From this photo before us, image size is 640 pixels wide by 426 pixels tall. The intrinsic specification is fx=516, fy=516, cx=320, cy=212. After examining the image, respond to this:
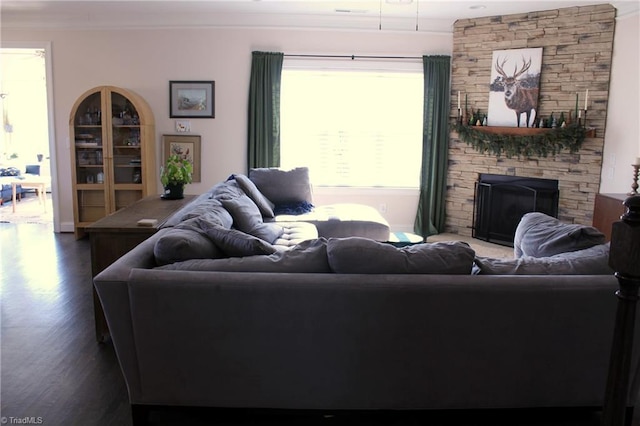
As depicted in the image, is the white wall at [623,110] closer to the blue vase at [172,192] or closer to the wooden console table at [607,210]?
the wooden console table at [607,210]

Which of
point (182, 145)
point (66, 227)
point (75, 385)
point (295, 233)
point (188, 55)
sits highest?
point (188, 55)

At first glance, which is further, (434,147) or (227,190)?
(434,147)

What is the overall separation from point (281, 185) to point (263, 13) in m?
2.02

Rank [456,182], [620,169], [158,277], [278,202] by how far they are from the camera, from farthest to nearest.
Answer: [456,182], [278,202], [620,169], [158,277]

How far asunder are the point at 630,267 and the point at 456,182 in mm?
5402

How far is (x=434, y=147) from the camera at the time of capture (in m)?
6.25

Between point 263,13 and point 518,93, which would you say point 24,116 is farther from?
point 518,93

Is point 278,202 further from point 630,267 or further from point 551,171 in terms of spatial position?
point 630,267

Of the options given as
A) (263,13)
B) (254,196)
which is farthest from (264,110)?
(254,196)

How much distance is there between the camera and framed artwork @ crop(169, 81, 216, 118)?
6188 mm

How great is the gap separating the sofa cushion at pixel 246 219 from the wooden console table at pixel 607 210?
300 cm

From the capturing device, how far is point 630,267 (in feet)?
3.51

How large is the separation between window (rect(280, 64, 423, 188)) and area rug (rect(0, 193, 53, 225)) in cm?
365

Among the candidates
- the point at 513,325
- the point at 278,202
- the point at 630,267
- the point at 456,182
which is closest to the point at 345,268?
A: the point at 513,325
